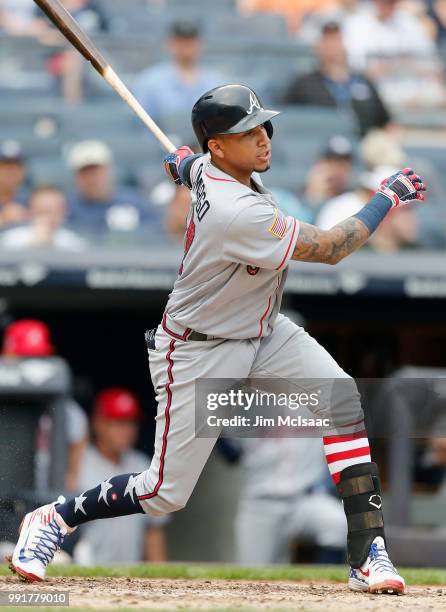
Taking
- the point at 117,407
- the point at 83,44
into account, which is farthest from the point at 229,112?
the point at 117,407

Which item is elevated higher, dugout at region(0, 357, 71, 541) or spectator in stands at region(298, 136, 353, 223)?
spectator in stands at region(298, 136, 353, 223)

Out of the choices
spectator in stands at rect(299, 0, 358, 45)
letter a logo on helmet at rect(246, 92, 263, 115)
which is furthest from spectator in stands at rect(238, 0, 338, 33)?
letter a logo on helmet at rect(246, 92, 263, 115)

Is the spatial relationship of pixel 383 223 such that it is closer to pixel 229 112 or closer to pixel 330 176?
pixel 330 176

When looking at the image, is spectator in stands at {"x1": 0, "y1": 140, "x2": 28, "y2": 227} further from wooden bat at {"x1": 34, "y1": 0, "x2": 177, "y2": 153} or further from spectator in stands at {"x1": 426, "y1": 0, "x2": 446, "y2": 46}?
spectator in stands at {"x1": 426, "y1": 0, "x2": 446, "y2": 46}

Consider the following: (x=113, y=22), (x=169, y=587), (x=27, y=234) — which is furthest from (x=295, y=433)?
(x=113, y=22)

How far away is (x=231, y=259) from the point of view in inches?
158

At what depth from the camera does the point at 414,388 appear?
642cm

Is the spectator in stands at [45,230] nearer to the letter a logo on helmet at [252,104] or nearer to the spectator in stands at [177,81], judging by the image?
the spectator in stands at [177,81]

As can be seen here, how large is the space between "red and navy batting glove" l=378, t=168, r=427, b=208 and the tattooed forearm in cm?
26

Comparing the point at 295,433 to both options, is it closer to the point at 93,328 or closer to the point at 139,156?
the point at 93,328

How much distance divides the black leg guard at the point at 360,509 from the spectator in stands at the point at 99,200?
370cm

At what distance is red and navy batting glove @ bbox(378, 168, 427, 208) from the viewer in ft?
14.0

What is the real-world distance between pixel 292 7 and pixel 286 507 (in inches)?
223

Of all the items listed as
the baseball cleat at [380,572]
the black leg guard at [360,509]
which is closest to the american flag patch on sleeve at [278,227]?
the black leg guard at [360,509]
